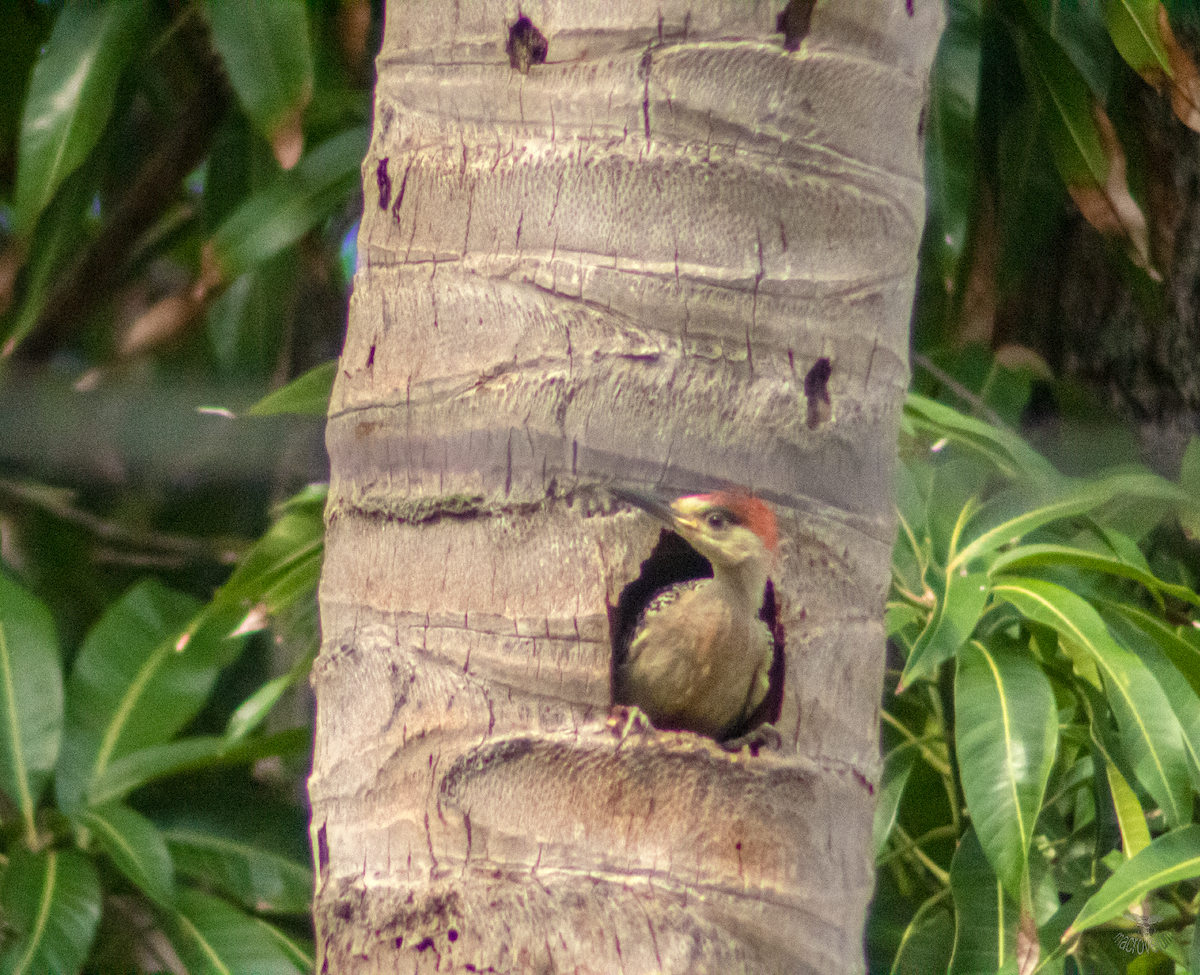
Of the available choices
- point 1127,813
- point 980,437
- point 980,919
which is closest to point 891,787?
point 980,919

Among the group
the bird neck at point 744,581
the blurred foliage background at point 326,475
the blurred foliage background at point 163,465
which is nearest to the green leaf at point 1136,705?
the blurred foliage background at point 326,475

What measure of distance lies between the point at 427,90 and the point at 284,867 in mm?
1647

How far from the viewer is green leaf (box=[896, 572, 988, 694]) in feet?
4.74

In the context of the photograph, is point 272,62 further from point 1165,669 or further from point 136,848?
point 1165,669

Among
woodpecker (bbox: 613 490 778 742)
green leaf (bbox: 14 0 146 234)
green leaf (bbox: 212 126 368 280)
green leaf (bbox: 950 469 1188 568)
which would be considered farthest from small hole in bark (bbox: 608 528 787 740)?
green leaf (bbox: 14 0 146 234)

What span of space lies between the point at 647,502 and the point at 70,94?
1.62 metres

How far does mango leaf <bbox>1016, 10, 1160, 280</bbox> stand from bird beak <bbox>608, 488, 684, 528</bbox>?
4.72 feet

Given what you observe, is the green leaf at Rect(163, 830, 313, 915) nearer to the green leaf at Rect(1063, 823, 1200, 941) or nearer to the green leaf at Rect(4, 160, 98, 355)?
the green leaf at Rect(4, 160, 98, 355)

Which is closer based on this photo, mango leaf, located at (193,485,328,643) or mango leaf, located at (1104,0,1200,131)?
mango leaf, located at (1104,0,1200,131)

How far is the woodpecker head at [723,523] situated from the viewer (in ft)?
2.93

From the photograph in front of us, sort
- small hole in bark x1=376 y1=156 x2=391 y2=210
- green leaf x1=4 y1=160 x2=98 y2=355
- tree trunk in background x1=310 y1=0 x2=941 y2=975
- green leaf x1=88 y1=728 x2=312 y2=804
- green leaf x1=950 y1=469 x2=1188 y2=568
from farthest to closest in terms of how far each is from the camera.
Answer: green leaf x1=4 y1=160 x2=98 y2=355
green leaf x1=88 y1=728 x2=312 y2=804
green leaf x1=950 y1=469 x2=1188 y2=568
small hole in bark x1=376 y1=156 x2=391 y2=210
tree trunk in background x1=310 y1=0 x2=941 y2=975

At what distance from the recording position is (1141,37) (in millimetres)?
1826

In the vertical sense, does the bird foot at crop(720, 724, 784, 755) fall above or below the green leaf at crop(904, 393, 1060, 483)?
below

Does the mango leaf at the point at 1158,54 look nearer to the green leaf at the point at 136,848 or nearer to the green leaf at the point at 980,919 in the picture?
the green leaf at the point at 980,919
